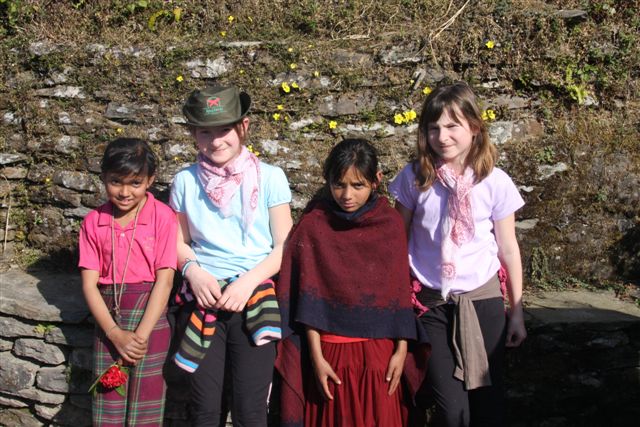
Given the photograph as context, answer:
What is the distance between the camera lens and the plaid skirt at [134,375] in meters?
2.96

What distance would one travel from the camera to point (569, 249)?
12.3 ft

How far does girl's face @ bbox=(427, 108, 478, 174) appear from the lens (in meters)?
2.89

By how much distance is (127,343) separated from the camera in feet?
9.59

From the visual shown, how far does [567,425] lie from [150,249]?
2399 millimetres

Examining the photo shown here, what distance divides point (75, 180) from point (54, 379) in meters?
1.23

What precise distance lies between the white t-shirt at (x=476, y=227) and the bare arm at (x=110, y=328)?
4.43 ft

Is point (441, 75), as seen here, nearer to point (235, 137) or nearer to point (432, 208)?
point (432, 208)

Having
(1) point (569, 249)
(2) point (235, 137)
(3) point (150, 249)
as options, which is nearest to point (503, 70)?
(1) point (569, 249)

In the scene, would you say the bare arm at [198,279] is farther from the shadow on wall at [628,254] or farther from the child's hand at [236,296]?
the shadow on wall at [628,254]

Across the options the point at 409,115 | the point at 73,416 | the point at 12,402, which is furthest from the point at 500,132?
the point at 12,402

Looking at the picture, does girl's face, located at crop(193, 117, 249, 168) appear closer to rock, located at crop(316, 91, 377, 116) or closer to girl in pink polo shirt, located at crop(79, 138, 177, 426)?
girl in pink polo shirt, located at crop(79, 138, 177, 426)

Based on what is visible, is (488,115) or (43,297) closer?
(43,297)

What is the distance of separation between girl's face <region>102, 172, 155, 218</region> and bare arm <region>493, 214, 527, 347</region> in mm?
1713

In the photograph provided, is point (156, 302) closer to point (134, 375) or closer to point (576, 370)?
point (134, 375)
